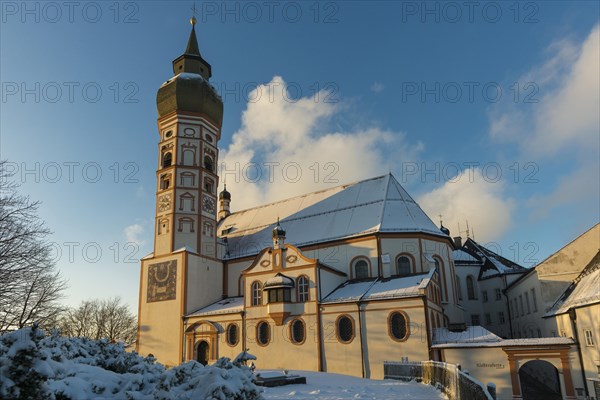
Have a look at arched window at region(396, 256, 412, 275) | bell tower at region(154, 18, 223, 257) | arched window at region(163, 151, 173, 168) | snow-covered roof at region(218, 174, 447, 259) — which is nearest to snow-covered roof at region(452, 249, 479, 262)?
snow-covered roof at region(218, 174, 447, 259)

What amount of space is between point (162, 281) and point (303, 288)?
1217 centimetres

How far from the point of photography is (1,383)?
207 inches

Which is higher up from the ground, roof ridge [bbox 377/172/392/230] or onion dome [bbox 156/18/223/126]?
onion dome [bbox 156/18/223/126]

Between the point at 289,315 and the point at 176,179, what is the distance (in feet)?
48.7

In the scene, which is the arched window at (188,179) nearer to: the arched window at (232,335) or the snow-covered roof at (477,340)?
the arched window at (232,335)

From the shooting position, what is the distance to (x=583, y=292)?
21984 millimetres

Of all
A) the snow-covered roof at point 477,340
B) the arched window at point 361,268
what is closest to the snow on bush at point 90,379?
the snow-covered roof at point 477,340

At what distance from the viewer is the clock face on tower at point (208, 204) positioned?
118 ft

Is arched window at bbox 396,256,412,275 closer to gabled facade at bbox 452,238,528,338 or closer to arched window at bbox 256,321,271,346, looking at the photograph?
arched window at bbox 256,321,271,346

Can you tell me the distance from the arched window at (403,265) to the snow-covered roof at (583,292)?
8435 mm

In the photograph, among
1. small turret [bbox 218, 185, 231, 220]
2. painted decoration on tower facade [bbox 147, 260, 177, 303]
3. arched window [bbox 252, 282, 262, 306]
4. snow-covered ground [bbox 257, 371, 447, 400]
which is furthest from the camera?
small turret [bbox 218, 185, 231, 220]

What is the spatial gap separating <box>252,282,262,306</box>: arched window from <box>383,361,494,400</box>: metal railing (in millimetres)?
11120

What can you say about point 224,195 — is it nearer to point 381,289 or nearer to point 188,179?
point 188,179

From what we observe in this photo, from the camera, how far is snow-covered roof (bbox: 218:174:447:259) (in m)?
32.1
